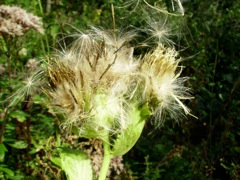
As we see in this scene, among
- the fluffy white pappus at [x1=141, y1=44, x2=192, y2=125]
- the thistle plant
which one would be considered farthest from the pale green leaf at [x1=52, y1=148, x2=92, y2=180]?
the fluffy white pappus at [x1=141, y1=44, x2=192, y2=125]

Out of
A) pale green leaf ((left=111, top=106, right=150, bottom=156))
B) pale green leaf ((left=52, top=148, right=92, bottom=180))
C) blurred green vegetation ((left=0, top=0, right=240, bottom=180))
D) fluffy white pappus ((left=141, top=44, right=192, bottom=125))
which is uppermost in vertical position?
fluffy white pappus ((left=141, top=44, right=192, bottom=125))

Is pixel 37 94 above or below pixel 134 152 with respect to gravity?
above

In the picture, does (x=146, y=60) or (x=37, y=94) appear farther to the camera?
(x=37, y=94)

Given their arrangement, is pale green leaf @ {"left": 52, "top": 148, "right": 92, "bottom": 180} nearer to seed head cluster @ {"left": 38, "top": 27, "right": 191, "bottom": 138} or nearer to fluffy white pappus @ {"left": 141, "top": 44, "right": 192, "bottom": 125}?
seed head cluster @ {"left": 38, "top": 27, "right": 191, "bottom": 138}

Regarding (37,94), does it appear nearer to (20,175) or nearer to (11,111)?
(11,111)

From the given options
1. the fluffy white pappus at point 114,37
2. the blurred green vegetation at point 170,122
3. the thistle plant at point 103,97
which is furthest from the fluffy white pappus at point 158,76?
the blurred green vegetation at point 170,122

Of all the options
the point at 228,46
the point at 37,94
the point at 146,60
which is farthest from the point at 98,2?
the point at 146,60

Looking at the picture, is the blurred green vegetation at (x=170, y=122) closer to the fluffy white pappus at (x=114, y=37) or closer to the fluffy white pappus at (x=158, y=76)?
the fluffy white pappus at (x=114, y=37)

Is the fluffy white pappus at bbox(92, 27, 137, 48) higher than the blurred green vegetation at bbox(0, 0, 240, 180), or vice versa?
the fluffy white pappus at bbox(92, 27, 137, 48)
